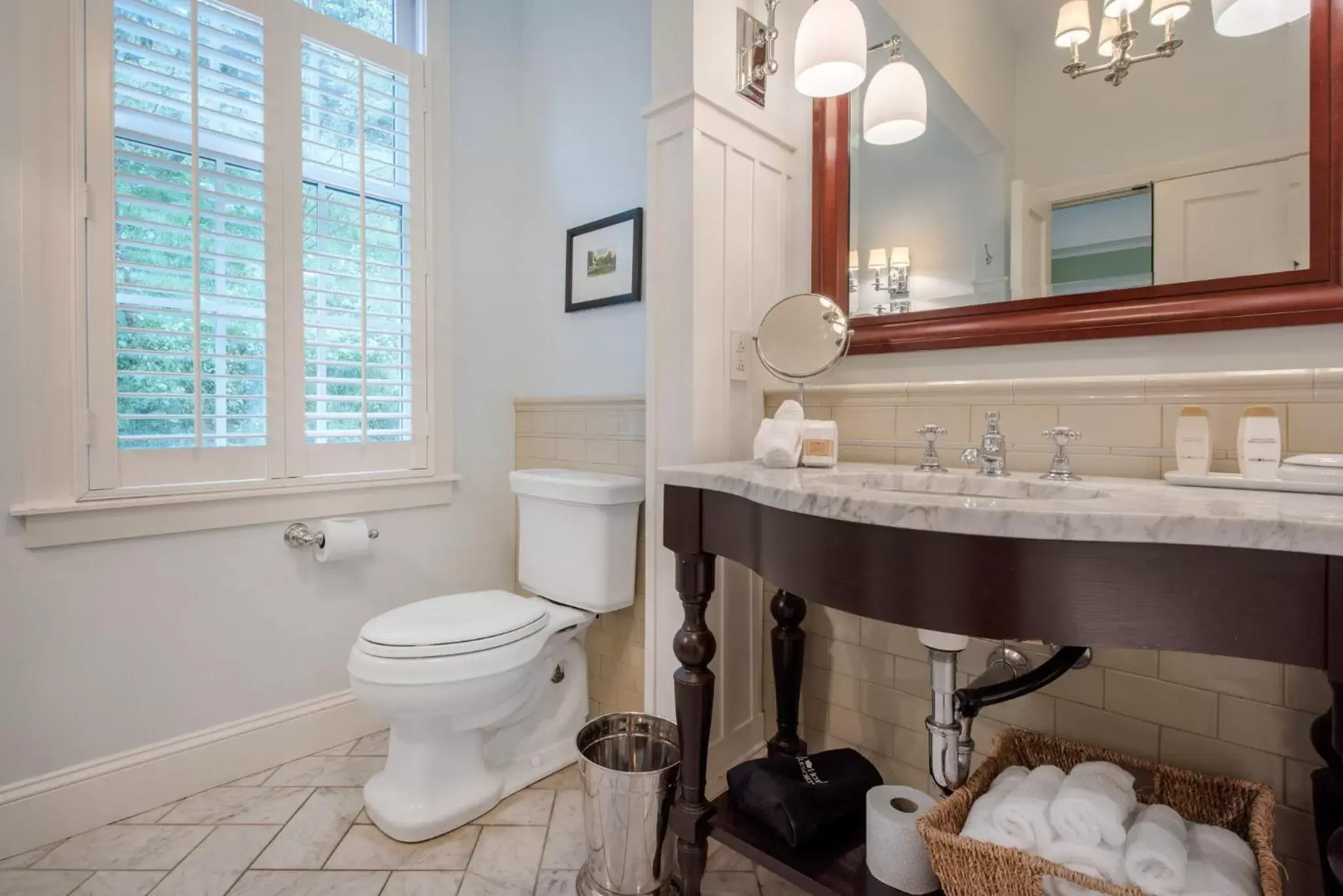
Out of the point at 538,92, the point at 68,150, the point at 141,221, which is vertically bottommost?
the point at 141,221

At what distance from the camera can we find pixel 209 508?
168 centimetres

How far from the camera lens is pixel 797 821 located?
3.69 feet

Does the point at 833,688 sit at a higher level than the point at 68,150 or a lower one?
lower

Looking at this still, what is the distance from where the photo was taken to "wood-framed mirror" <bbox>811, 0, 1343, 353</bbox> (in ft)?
3.39

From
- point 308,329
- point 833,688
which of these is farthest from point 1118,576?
point 308,329

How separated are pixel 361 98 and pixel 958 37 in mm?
1643

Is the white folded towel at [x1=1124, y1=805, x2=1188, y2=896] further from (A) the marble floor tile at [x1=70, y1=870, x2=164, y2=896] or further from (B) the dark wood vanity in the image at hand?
(A) the marble floor tile at [x1=70, y1=870, x2=164, y2=896]

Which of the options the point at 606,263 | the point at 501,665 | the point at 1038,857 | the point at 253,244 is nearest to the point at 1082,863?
the point at 1038,857

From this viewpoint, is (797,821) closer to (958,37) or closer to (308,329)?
(958,37)

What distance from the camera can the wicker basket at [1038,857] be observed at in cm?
82

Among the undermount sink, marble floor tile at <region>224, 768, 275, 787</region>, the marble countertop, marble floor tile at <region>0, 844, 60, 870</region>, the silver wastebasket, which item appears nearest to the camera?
the marble countertop

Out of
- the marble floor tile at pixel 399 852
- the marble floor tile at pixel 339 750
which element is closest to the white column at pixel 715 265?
the marble floor tile at pixel 399 852

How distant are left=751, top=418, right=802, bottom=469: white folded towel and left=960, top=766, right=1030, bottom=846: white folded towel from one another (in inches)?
25.0

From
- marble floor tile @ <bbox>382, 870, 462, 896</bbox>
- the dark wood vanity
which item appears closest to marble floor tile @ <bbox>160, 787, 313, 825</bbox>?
marble floor tile @ <bbox>382, 870, 462, 896</bbox>
